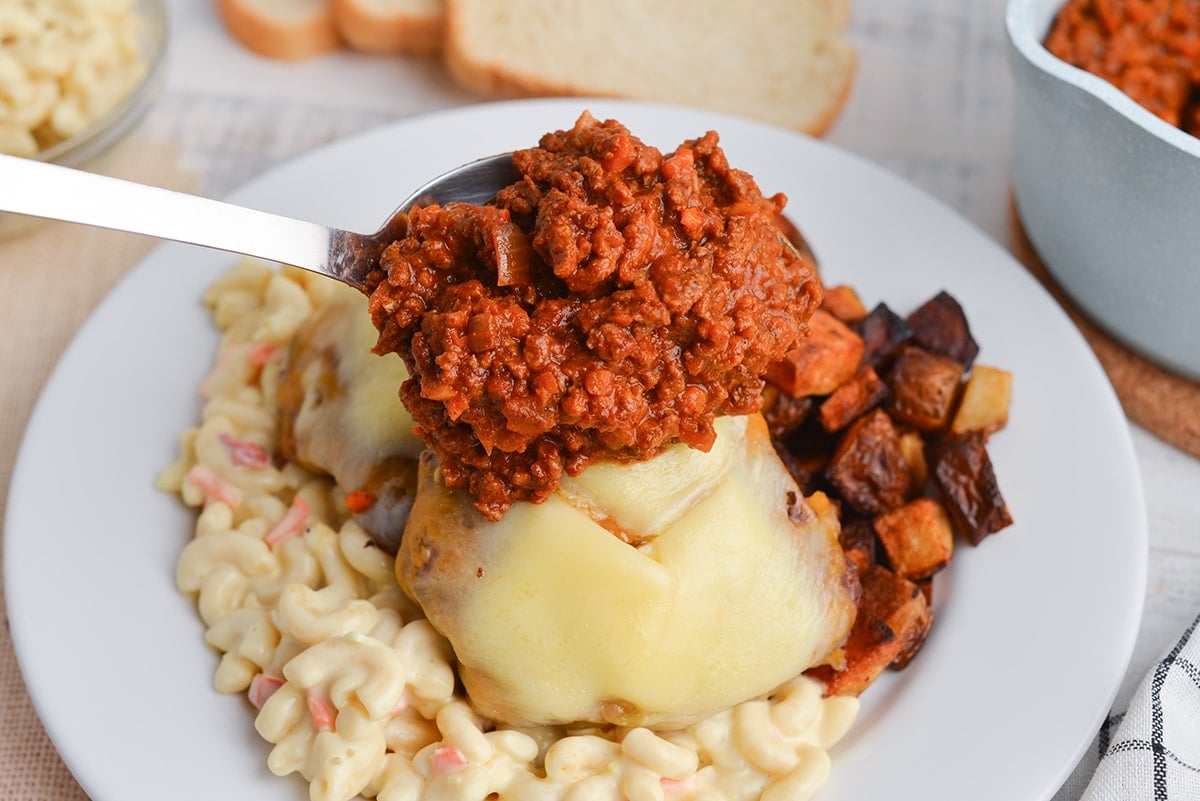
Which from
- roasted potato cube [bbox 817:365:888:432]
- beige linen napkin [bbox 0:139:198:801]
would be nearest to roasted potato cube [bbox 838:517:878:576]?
roasted potato cube [bbox 817:365:888:432]

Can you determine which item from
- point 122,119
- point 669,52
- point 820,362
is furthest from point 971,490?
point 122,119

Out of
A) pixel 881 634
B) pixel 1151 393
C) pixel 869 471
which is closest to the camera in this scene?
pixel 881 634

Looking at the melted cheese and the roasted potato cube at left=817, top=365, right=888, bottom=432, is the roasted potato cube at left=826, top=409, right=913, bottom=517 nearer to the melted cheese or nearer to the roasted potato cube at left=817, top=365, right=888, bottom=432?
the roasted potato cube at left=817, top=365, right=888, bottom=432

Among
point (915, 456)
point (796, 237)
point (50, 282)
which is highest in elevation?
point (796, 237)

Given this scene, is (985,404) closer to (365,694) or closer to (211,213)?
(365,694)

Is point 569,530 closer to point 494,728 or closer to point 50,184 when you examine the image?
point 494,728

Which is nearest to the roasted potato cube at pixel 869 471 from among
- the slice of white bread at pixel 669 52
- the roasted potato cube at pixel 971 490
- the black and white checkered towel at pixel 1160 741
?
the roasted potato cube at pixel 971 490

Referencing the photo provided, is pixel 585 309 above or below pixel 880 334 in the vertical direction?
above
